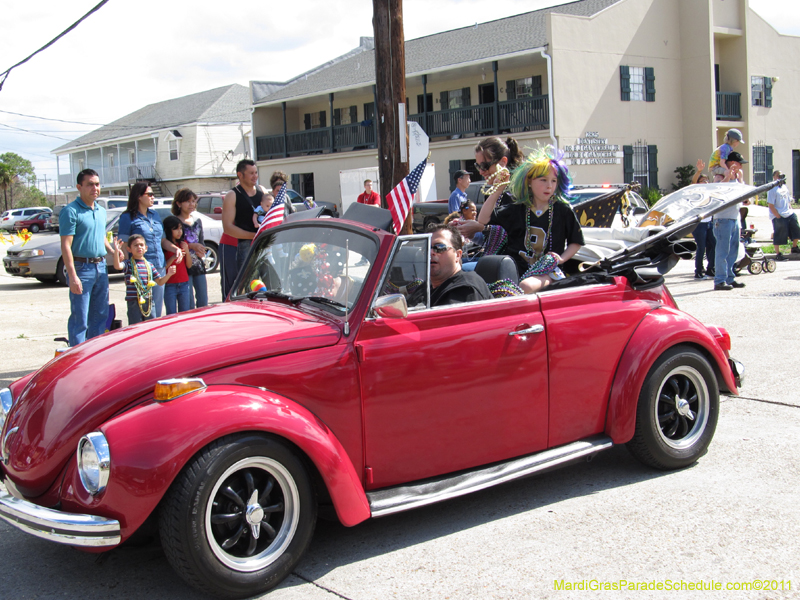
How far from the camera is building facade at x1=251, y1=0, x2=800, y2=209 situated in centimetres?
2706

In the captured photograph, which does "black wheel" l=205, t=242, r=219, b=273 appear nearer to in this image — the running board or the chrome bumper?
the running board

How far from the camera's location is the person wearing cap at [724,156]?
10859 millimetres

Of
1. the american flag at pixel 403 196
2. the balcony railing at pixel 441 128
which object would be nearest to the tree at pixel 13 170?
the balcony railing at pixel 441 128

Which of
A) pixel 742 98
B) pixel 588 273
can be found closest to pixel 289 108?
pixel 742 98

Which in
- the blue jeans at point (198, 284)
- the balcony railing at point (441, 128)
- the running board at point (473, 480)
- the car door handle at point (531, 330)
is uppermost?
the balcony railing at point (441, 128)

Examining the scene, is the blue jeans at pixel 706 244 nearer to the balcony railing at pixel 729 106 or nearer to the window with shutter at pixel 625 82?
the window with shutter at pixel 625 82

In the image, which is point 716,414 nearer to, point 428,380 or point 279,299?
point 428,380

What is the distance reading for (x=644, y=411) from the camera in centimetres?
429

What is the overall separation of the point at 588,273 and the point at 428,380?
1530 mm

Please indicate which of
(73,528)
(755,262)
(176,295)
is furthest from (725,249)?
(73,528)

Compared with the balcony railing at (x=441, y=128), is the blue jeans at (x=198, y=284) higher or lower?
lower

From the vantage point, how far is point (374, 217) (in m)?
4.11

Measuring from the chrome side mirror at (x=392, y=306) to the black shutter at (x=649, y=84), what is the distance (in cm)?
2848

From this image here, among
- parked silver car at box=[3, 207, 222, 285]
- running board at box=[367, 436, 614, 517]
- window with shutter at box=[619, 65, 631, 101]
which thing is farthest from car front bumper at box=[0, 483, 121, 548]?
window with shutter at box=[619, 65, 631, 101]
